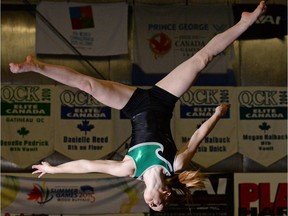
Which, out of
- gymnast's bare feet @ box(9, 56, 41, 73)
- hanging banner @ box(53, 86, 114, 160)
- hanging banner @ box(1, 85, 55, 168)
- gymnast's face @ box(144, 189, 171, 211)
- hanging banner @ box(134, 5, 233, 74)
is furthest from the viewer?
hanging banner @ box(134, 5, 233, 74)

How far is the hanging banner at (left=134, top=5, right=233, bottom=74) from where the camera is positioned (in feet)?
35.9

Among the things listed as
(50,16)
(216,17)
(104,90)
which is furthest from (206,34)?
(104,90)

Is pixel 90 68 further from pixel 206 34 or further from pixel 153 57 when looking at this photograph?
pixel 206 34

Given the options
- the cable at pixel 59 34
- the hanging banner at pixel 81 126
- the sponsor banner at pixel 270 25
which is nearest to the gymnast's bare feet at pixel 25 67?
the hanging banner at pixel 81 126

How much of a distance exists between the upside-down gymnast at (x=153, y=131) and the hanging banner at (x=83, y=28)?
221 inches

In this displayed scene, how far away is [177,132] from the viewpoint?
10.8 metres

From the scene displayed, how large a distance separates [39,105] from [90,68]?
3.88 ft

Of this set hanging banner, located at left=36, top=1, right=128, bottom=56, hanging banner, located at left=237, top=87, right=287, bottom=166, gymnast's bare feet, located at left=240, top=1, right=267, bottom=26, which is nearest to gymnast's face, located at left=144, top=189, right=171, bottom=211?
gymnast's bare feet, located at left=240, top=1, right=267, bottom=26

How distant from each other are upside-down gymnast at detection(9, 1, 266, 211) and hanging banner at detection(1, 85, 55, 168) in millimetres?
5403

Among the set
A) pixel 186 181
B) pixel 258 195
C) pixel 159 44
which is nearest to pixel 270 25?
pixel 159 44

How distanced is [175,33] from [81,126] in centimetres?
242

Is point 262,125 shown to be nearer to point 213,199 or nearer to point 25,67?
point 213,199

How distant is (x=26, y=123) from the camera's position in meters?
10.6

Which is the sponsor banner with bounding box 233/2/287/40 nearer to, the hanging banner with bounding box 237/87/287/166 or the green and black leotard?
the hanging banner with bounding box 237/87/287/166
